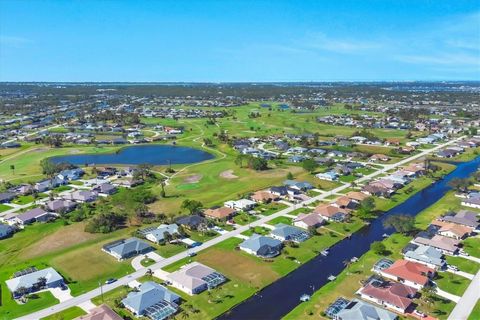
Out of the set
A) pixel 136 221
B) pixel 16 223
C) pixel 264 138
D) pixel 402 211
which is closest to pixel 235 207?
pixel 136 221

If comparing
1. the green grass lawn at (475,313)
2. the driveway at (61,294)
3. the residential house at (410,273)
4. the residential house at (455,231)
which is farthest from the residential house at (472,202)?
the driveway at (61,294)

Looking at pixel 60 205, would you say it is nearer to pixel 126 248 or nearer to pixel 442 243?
pixel 126 248

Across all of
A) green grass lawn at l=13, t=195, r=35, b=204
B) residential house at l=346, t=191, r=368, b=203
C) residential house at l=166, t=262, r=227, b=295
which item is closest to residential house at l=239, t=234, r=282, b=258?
residential house at l=166, t=262, r=227, b=295

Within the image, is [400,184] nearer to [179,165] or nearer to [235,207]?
[235,207]

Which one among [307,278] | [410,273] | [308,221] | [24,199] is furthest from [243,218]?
[24,199]

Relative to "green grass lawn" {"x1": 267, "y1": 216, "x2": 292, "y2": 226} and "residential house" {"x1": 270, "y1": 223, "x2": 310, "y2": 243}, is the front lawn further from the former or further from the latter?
"green grass lawn" {"x1": 267, "y1": 216, "x2": 292, "y2": 226}

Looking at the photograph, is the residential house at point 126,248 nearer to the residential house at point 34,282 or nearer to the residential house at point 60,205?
the residential house at point 34,282
